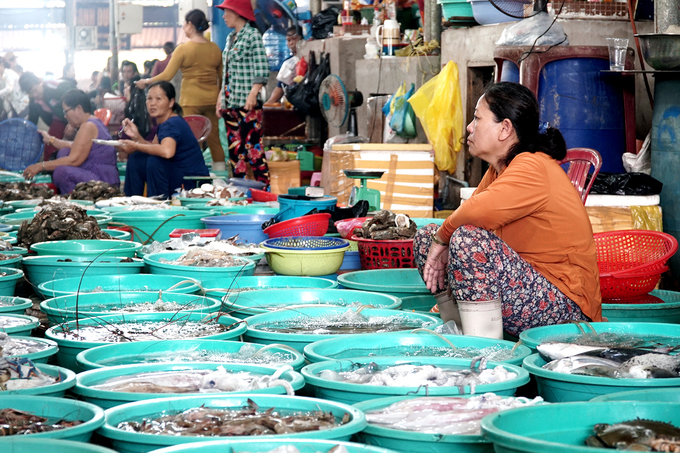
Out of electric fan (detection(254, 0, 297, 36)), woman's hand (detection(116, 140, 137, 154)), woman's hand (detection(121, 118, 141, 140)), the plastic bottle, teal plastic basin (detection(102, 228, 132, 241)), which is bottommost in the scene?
teal plastic basin (detection(102, 228, 132, 241))

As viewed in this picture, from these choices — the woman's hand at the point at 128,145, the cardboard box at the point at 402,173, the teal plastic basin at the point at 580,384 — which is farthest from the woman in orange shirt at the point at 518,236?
the woman's hand at the point at 128,145

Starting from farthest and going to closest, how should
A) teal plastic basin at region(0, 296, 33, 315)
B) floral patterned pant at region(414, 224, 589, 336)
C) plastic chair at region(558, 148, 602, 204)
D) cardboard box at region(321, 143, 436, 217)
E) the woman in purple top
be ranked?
the woman in purple top < cardboard box at region(321, 143, 436, 217) < plastic chair at region(558, 148, 602, 204) < teal plastic basin at region(0, 296, 33, 315) < floral patterned pant at region(414, 224, 589, 336)

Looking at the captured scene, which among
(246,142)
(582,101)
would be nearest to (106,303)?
(582,101)

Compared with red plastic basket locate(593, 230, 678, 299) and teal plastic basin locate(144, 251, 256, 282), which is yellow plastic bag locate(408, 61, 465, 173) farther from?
teal plastic basin locate(144, 251, 256, 282)

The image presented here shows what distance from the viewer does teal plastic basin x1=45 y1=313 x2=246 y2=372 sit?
253 centimetres

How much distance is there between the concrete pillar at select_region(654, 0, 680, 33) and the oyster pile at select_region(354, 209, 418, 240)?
2.03 metres

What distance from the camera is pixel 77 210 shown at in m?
4.69

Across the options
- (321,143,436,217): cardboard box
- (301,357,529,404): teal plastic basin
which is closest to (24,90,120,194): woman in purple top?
(321,143,436,217): cardboard box

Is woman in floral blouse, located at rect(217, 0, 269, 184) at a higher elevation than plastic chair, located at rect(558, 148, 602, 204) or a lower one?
higher

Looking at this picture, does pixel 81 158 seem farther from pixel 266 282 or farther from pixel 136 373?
pixel 136 373

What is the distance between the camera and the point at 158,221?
Answer: 528cm

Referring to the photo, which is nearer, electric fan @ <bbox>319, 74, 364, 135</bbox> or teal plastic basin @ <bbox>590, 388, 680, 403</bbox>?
teal plastic basin @ <bbox>590, 388, 680, 403</bbox>

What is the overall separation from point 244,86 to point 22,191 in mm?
2655

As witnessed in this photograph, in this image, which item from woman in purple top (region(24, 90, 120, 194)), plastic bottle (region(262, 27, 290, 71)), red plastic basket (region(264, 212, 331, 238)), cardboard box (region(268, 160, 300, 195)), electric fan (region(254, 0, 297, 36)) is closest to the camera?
red plastic basket (region(264, 212, 331, 238))
